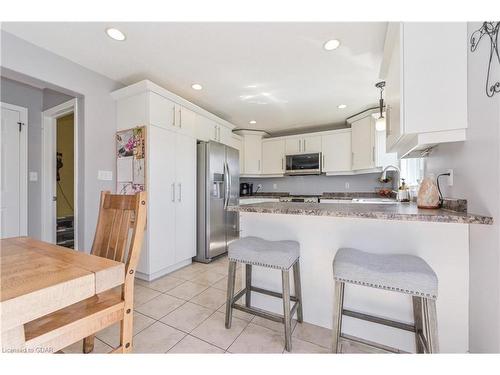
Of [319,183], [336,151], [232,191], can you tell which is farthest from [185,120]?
[319,183]

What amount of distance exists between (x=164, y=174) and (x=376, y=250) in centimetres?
222

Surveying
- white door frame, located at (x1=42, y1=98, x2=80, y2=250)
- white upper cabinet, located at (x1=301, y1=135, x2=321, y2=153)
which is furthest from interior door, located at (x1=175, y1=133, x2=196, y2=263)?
white upper cabinet, located at (x1=301, y1=135, x2=321, y2=153)

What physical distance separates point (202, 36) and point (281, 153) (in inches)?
117

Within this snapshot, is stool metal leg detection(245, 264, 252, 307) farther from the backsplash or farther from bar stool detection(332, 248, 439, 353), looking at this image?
the backsplash

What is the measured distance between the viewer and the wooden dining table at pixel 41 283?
590mm

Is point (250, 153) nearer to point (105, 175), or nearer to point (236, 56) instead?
point (236, 56)

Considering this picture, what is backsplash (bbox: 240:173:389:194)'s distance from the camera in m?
4.07

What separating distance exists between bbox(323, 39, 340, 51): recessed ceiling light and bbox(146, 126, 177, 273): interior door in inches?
74.2

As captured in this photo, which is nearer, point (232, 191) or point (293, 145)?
point (232, 191)

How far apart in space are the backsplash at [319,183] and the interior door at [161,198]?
275 centimetres

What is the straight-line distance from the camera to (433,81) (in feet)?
3.84
